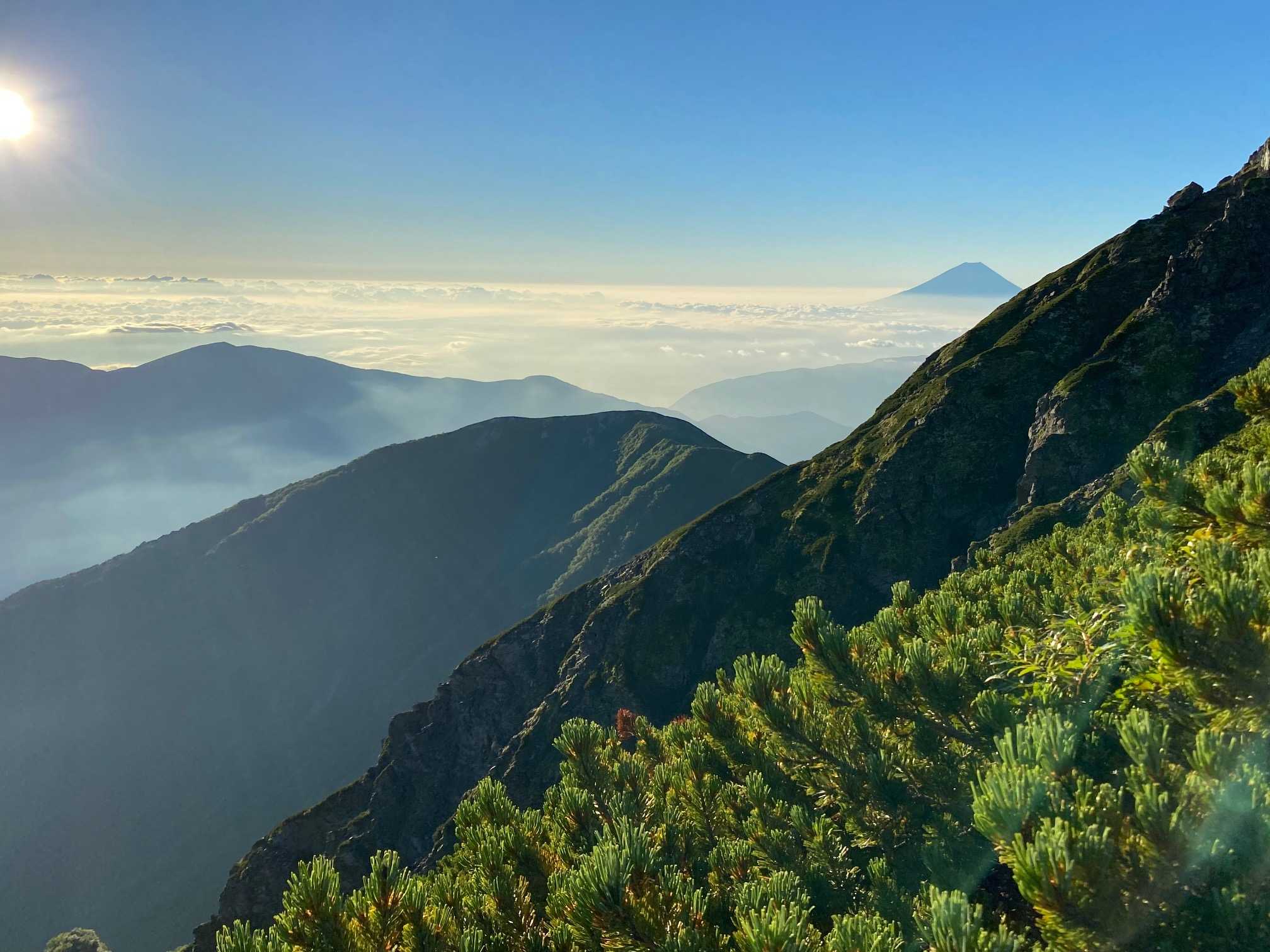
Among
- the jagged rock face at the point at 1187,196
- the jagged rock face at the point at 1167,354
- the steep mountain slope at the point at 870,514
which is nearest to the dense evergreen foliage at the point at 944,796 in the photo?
the jagged rock face at the point at 1167,354

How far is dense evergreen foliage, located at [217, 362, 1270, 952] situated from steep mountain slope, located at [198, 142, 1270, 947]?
8113 cm

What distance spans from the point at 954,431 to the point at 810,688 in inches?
3964

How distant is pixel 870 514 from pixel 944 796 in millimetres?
97966

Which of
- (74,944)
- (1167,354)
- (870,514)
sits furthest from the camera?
(74,944)

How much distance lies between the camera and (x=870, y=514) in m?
102

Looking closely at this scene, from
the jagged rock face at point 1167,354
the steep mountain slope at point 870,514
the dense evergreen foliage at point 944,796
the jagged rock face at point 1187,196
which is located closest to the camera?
the dense evergreen foliage at point 944,796

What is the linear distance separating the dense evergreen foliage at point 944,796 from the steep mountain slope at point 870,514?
266 ft

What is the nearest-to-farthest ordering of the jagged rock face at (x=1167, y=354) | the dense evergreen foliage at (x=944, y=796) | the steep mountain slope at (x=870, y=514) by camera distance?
1. the dense evergreen foliage at (x=944, y=796)
2. the jagged rock face at (x=1167, y=354)
3. the steep mountain slope at (x=870, y=514)

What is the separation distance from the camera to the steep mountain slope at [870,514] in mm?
83125

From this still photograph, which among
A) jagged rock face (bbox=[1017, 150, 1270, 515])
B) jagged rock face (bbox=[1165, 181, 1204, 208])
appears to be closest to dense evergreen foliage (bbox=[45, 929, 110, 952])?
jagged rock face (bbox=[1017, 150, 1270, 515])

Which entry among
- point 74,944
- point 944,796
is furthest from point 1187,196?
point 74,944

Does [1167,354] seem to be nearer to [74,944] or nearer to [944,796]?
[944,796]

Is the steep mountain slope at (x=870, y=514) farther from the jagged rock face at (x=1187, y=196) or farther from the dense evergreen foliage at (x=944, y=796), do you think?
the dense evergreen foliage at (x=944, y=796)

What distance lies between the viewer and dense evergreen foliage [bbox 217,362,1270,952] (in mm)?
4801
